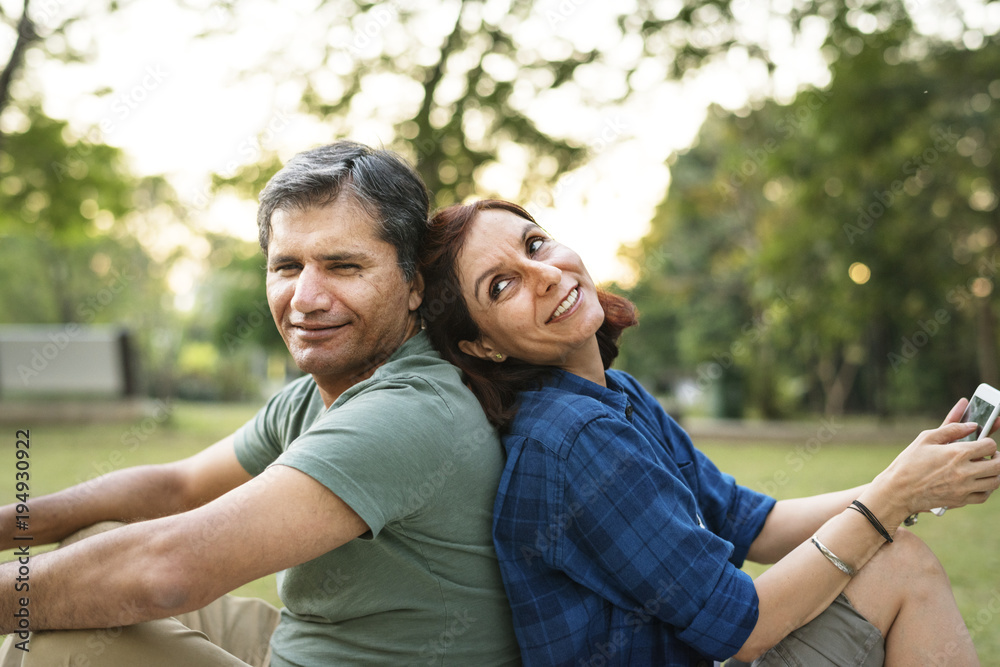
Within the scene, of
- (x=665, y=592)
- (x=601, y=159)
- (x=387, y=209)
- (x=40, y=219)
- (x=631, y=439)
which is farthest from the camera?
(x=40, y=219)

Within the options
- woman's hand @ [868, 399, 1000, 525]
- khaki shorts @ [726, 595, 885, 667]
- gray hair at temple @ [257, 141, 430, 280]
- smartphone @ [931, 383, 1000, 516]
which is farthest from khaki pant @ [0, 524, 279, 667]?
smartphone @ [931, 383, 1000, 516]

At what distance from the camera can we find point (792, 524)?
2348mm

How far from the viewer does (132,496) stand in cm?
234

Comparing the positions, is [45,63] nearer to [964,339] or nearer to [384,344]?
[384,344]

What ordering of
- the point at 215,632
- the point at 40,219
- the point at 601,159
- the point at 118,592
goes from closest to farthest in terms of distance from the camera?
1. the point at 118,592
2. the point at 215,632
3. the point at 601,159
4. the point at 40,219

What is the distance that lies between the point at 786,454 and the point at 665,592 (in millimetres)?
10554

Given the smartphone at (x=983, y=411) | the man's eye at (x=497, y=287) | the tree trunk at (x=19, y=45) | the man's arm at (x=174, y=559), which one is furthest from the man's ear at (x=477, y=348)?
the tree trunk at (x=19, y=45)

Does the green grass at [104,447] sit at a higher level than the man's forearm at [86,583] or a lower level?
lower

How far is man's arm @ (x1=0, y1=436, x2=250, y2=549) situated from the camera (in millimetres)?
2178

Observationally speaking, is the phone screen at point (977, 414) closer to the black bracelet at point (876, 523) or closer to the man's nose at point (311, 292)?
the black bracelet at point (876, 523)

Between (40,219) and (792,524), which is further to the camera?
(40,219)

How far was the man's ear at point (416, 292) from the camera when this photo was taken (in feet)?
6.92

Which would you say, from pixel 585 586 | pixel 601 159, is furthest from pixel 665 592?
pixel 601 159

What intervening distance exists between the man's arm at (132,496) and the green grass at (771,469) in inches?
86.4
